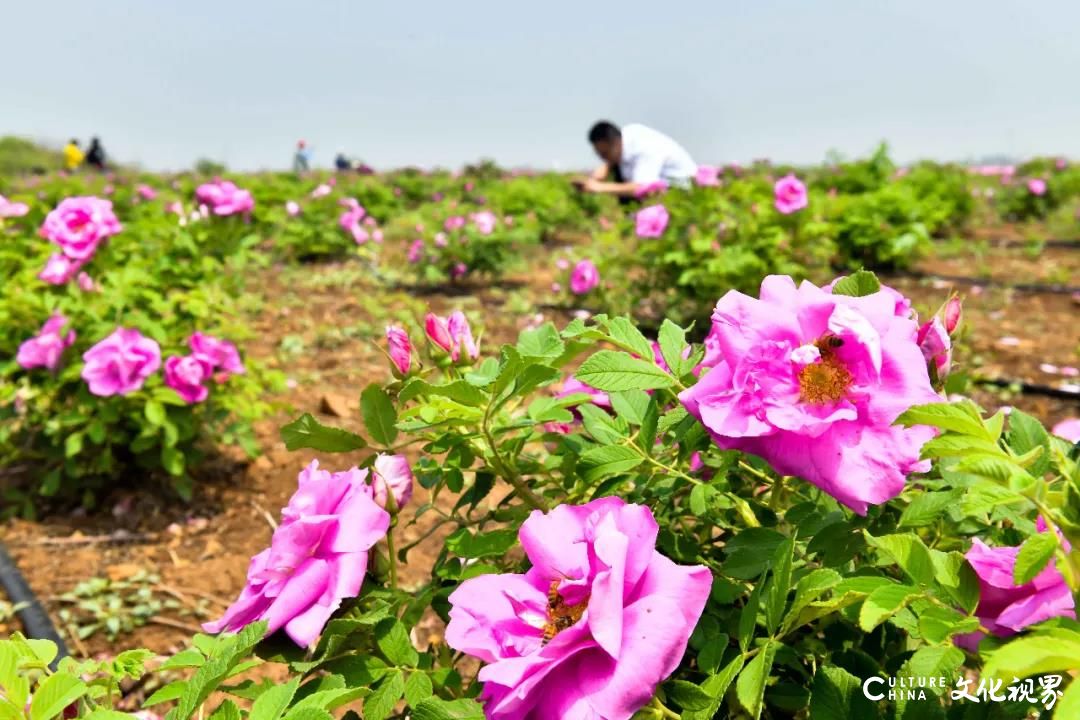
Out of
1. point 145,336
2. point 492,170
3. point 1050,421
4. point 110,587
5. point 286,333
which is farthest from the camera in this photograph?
point 492,170

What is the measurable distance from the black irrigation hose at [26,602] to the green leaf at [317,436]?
4.39 ft

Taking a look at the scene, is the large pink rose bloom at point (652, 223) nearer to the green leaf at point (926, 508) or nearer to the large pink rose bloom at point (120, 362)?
the large pink rose bloom at point (120, 362)

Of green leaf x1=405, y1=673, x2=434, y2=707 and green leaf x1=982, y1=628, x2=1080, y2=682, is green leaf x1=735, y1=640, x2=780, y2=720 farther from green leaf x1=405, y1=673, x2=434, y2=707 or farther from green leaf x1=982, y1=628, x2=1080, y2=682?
green leaf x1=405, y1=673, x2=434, y2=707

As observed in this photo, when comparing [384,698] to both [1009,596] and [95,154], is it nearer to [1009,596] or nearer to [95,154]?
[1009,596]

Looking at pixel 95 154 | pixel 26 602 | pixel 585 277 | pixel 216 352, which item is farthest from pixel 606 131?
pixel 95 154

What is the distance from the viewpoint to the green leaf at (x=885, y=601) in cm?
54

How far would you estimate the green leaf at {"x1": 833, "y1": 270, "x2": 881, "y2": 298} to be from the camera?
2.39ft

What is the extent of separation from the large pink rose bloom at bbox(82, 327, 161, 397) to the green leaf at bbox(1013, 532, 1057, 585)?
231cm

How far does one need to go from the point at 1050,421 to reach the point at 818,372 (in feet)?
10.2

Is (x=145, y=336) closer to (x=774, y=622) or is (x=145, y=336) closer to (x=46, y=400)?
(x=46, y=400)

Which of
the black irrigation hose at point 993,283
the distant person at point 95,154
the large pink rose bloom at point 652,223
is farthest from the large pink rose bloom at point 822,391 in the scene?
the distant person at point 95,154

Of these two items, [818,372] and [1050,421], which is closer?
[818,372]

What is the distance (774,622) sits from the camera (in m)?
0.61

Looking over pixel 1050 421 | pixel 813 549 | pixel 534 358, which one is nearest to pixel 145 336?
pixel 534 358
